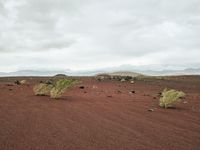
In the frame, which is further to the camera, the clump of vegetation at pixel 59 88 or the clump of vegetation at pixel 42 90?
the clump of vegetation at pixel 42 90

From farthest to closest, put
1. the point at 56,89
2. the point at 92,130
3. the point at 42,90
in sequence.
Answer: the point at 42,90, the point at 56,89, the point at 92,130

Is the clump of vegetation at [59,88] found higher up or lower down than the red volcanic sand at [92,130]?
higher up

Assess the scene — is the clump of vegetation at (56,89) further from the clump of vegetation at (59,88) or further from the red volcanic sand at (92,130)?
the red volcanic sand at (92,130)

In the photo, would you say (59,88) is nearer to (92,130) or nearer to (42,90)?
(42,90)

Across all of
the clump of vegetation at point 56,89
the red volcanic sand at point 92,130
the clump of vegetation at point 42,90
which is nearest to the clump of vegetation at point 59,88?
the clump of vegetation at point 56,89

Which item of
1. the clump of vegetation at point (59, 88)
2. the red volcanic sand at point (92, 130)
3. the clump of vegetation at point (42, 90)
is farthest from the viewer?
the clump of vegetation at point (42, 90)

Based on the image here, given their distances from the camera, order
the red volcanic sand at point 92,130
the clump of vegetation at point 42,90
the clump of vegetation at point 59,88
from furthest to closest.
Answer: the clump of vegetation at point 42,90, the clump of vegetation at point 59,88, the red volcanic sand at point 92,130

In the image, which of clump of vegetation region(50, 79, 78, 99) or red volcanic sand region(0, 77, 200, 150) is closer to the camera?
red volcanic sand region(0, 77, 200, 150)

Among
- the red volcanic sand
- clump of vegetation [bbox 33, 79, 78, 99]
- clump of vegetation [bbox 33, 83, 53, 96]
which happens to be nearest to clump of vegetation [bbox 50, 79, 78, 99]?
clump of vegetation [bbox 33, 79, 78, 99]

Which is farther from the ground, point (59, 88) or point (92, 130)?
point (59, 88)

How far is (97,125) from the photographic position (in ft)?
22.1

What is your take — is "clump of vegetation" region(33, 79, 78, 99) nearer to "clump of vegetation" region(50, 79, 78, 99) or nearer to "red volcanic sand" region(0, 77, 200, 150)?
"clump of vegetation" region(50, 79, 78, 99)

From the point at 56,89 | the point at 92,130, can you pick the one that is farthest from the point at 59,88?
the point at 92,130

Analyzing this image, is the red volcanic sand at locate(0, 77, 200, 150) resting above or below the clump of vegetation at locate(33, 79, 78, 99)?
below
